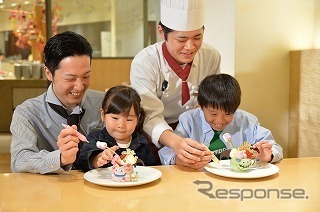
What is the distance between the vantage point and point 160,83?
190cm

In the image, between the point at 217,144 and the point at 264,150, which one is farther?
the point at 217,144

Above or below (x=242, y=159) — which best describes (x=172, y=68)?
above

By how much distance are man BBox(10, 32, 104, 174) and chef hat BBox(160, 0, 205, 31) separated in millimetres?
403

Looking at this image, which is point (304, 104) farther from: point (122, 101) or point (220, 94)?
point (122, 101)

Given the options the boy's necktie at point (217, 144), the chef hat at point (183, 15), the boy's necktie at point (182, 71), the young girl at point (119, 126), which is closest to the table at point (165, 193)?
the young girl at point (119, 126)

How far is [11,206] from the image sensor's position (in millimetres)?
1109

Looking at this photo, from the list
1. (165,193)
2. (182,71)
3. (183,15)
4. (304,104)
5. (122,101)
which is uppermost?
(183,15)

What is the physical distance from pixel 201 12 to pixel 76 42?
59 cm

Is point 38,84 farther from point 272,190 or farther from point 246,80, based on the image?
point 272,190

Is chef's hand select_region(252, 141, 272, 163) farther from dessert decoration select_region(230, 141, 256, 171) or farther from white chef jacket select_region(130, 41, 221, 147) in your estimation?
white chef jacket select_region(130, 41, 221, 147)

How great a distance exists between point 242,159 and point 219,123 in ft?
0.99

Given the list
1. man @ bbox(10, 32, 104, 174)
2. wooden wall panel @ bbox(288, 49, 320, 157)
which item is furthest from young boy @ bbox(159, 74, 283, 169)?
wooden wall panel @ bbox(288, 49, 320, 157)

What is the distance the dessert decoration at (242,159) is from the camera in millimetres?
1404

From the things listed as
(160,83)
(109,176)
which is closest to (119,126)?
(109,176)
